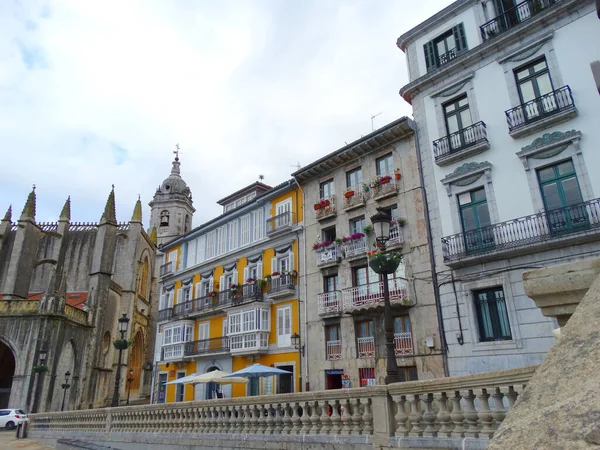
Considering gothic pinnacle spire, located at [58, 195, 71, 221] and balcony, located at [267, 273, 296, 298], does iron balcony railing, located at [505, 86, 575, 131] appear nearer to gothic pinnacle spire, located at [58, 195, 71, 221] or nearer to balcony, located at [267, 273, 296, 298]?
balcony, located at [267, 273, 296, 298]

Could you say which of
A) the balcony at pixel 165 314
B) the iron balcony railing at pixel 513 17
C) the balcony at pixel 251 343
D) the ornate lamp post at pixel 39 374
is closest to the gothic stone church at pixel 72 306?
the ornate lamp post at pixel 39 374

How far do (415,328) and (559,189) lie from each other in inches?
285

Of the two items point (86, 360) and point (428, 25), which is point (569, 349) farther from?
point (86, 360)

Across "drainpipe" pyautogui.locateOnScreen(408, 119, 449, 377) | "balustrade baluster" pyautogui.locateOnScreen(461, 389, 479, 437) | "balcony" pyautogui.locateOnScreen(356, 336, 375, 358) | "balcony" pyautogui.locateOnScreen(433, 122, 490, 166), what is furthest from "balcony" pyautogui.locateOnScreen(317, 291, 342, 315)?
"balustrade baluster" pyautogui.locateOnScreen(461, 389, 479, 437)

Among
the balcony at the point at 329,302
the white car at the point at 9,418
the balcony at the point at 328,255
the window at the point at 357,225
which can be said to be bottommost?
the white car at the point at 9,418

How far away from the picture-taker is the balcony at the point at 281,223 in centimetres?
2348

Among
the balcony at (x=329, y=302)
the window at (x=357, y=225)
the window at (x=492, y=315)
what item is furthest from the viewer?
the window at (x=357, y=225)

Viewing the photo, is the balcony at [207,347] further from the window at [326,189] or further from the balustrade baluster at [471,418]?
the balustrade baluster at [471,418]

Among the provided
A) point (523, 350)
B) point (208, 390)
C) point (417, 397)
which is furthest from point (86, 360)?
point (417, 397)

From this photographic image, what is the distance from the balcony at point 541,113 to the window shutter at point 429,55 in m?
4.75

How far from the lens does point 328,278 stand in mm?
21094

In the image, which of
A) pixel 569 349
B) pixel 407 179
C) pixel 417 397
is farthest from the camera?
pixel 407 179

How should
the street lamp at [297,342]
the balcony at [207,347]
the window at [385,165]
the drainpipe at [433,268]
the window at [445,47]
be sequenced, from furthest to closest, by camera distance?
1. the balcony at [207,347]
2. the street lamp at [297,342]
3. the window at [385,165]
4. the window at [445,47]
5. the drainpipe at [433,268]

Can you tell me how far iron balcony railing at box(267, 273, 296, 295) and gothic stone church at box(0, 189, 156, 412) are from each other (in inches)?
706
